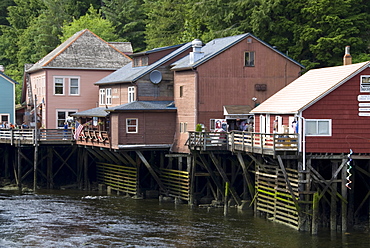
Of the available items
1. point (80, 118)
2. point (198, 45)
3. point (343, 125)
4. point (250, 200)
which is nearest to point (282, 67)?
point (198, 45)

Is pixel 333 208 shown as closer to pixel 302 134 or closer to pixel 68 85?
pixel 302 134

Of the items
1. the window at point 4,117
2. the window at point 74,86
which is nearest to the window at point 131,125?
the window at point 74,86

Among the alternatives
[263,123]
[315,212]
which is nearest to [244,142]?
[263,123]

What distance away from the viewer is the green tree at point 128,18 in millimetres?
97375

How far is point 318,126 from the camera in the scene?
123ft

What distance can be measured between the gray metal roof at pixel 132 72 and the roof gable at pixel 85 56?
10.9 feet

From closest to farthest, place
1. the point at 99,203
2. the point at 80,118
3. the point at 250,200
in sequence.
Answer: the point at 250,200 → the point at 99,203 → the point at 80,118

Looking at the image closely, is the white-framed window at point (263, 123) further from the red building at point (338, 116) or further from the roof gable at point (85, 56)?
the roof gable at point (85, 56)

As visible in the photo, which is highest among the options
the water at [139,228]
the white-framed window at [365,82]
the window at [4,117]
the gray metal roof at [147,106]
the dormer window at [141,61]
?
the dormer window at [141,61]

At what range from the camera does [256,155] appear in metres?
41.5

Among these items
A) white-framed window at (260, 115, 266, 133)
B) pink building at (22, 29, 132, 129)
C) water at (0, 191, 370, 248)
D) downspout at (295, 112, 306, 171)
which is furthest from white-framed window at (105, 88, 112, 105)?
downspout at (295, 112, 306, 171)

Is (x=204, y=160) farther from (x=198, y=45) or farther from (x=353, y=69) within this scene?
(x=353, y=69)

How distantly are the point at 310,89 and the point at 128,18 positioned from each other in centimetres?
6086

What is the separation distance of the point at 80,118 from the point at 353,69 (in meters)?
27.3
